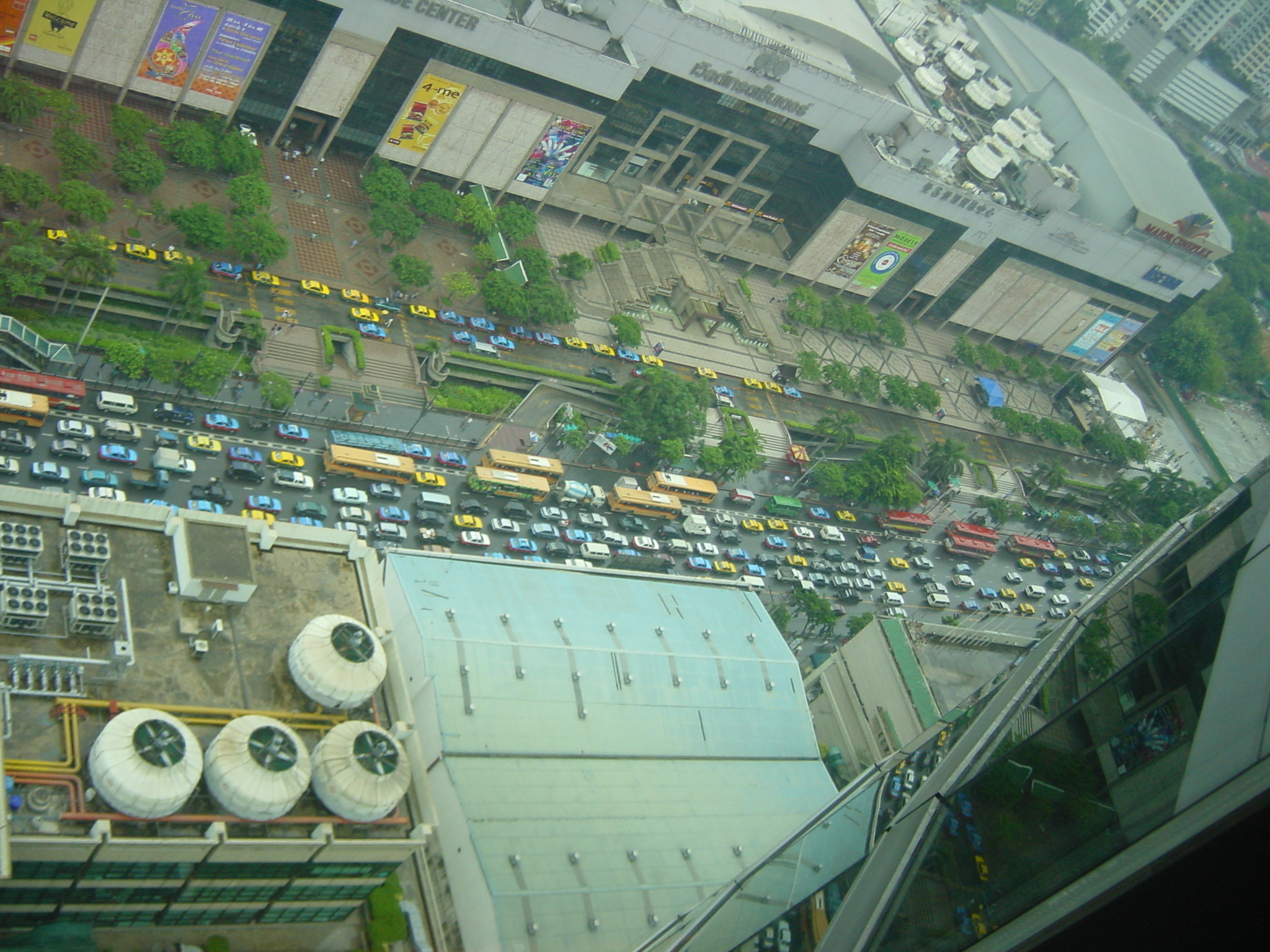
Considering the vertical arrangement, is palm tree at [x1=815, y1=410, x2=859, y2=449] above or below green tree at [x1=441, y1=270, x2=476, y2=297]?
above

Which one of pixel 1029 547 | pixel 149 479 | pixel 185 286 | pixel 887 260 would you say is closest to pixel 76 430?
pixel 149 479

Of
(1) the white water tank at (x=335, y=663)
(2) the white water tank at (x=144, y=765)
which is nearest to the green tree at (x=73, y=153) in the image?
(1) the white water tank at (x=335, y=663)

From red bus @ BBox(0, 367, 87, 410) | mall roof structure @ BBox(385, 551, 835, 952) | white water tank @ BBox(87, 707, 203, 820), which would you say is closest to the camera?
white water tank @ BBox(87, 707, 203, 820)

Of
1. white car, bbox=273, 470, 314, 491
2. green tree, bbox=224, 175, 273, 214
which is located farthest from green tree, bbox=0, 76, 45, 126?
white car, bbox=273, 470, 314, 491

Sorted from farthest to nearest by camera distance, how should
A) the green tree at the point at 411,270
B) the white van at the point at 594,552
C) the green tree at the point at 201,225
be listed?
the green tree at the point at 411,270 → the white van at the point at 594,552 → the green tree at the point at 201,225

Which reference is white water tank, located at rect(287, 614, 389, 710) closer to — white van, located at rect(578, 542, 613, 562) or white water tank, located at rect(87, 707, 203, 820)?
white water tank, located at rect(87, 707, 203, 820)

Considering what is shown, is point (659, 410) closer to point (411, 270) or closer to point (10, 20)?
point (411, 270)

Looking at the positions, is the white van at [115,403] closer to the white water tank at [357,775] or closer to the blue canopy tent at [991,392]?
the white water tank at [357,775]
